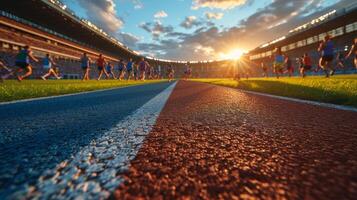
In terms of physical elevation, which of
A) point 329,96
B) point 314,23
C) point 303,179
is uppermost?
point 314,23

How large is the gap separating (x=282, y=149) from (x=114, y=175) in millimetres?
939

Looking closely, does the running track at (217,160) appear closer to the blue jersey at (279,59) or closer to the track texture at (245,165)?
the track texture at (245,165)

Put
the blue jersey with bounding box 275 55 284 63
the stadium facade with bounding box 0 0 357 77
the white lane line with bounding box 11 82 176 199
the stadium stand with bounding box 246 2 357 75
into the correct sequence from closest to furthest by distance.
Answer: the white lane line with bounding box 11 82 176 199 < the blue jersey with bounding box 275 55 284 63 < the stadium facade with bounding box 0 0 357 77 < the stadium stand with bounding box 246 2 357 75

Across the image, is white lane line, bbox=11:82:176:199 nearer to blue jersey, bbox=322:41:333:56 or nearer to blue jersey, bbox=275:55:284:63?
blue jersey, bbox=322:41:333:56

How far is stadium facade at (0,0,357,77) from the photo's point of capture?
27.1m

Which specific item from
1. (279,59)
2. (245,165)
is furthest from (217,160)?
(279,59)

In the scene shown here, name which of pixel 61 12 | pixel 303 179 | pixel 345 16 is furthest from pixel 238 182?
pixel 345 16

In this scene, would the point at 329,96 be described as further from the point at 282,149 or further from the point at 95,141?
the point at 95,141

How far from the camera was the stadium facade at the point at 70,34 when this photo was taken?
27.1 metres

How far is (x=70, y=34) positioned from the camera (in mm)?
41062

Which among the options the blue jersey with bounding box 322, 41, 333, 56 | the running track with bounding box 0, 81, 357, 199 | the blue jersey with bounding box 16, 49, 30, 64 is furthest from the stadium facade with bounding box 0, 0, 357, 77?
the running track with bounding box 0, 81, 357, 199

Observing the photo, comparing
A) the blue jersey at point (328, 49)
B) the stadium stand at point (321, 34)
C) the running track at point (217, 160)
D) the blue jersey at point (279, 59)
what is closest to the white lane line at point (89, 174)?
the running track at point (217, 160)

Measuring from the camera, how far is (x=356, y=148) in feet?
4.33

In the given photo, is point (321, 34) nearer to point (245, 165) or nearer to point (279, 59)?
point (279, 59)
